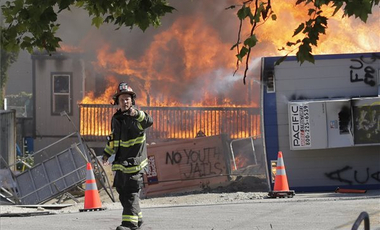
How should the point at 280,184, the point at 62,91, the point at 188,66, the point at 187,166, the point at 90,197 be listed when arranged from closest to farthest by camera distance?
the point at 90,197 < the point at 280,184 < the point at 187,166 < the point at 188,66 < the point at 62,91

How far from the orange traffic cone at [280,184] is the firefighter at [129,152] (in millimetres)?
5104

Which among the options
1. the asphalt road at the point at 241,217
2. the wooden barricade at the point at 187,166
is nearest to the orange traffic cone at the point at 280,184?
the asphalt road at the point at 241,217

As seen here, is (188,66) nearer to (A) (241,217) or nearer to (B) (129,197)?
(A) (241,217)

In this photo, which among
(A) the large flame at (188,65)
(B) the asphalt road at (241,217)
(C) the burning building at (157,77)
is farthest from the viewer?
(A) the large flame at (188,65)

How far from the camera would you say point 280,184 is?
14.1 m

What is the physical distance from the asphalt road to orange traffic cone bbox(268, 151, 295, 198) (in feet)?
3.04

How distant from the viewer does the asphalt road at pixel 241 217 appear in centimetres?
1011

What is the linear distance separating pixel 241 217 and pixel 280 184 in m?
3.25

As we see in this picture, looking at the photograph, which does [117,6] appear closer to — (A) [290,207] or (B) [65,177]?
(A) [290,207]

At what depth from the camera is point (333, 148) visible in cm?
1539

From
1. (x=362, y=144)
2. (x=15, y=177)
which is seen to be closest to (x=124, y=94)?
(x=362, y=144)

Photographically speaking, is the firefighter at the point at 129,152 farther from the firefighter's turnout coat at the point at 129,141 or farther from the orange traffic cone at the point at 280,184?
the orange traffic cone at the point at 280,184

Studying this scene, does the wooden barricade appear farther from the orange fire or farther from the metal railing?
the orange fire

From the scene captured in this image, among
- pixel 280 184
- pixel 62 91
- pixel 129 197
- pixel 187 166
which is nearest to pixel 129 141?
pixel 129 197
